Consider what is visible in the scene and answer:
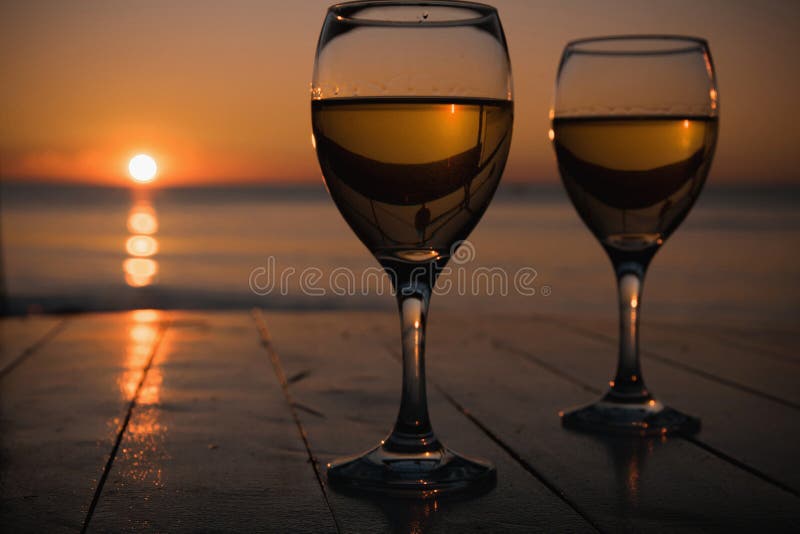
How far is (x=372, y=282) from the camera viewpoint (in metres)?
11.1

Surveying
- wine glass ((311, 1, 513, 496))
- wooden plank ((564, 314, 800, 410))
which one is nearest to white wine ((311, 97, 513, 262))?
wine glass ((311, 1, 513, 496))

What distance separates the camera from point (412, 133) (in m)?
0.97

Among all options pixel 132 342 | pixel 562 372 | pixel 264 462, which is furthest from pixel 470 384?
pixel 132 342

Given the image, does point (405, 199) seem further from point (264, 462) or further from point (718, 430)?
point (718, 430)

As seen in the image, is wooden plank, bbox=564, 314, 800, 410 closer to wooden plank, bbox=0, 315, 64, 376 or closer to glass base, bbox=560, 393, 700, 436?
glass base, bbox=560, 393, 700, 436

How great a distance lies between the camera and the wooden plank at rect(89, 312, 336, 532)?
2.99ft

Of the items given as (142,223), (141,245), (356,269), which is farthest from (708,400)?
(142,223)

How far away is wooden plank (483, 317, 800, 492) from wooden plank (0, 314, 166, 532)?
75 centimetres

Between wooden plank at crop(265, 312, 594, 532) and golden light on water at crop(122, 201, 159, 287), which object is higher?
wooden plank at crop(265, 312, 594, 532)

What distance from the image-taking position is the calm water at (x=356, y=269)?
9.62 metres

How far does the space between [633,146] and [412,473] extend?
1.92 ft

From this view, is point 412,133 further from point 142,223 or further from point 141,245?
point 142,223

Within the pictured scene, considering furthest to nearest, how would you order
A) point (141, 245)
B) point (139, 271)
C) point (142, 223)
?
1. point (142, 223)
2. point (141, 245)
3. point (139, 271)

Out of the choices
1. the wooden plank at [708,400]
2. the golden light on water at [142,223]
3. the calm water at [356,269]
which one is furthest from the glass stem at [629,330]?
the golden light on water at [142,223]
